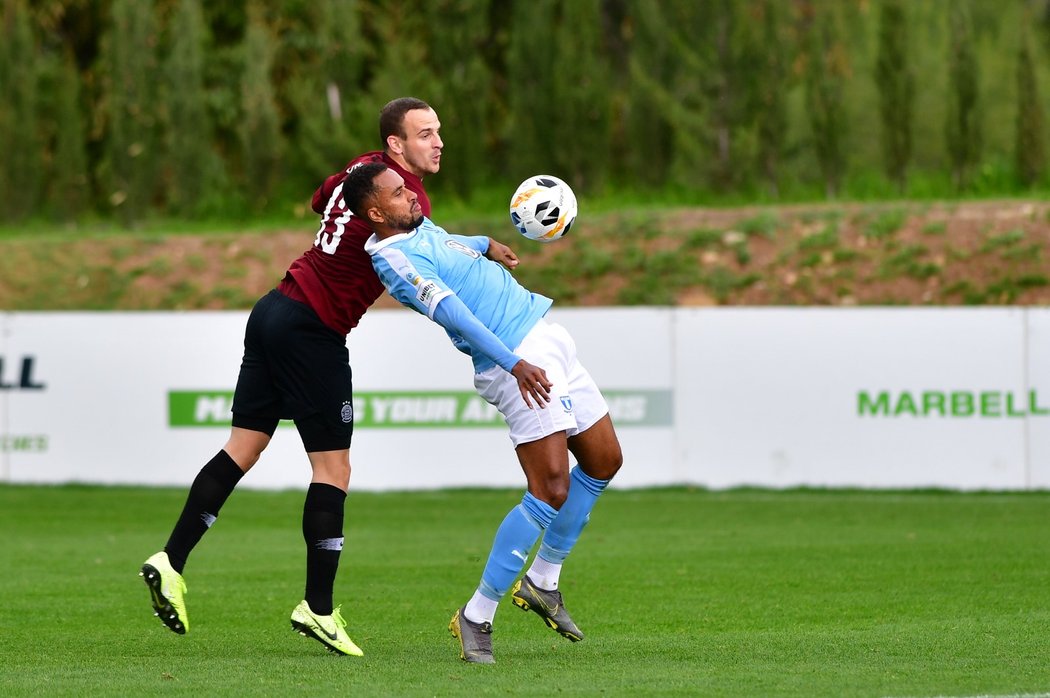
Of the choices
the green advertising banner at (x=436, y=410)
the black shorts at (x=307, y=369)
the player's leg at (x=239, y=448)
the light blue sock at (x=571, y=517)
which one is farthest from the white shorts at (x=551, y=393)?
the green advertising banner at (x=436, y=410)

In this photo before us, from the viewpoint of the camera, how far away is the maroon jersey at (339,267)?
6207 millimetres

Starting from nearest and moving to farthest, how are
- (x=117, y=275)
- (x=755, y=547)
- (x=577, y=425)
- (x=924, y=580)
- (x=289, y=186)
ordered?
(x=577, y=425) → (x=924, y=580) → (x=755, y=547) → (x=117, y=275) → (x=289, y=186)

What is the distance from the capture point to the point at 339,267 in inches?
246

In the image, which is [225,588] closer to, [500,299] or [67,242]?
[500,299]

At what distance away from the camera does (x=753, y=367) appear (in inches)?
583

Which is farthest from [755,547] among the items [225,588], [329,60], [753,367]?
[329,60]

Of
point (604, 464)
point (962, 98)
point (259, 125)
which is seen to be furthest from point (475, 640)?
point (259, 125)

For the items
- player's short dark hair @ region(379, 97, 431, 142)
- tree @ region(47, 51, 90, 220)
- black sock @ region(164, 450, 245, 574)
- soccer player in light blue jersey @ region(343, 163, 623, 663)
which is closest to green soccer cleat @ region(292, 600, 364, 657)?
soccer player in light blue jersey @ region(343, 163, 623, 663)

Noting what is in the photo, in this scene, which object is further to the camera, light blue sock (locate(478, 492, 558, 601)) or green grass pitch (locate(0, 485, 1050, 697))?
light blue sock (locate(478, 492, 558, 601))

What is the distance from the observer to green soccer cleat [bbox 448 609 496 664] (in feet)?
19.0

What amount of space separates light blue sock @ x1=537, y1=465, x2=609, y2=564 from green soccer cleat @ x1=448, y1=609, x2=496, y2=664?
49 centimetres

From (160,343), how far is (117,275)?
7.62 metres

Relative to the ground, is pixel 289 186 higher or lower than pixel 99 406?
higher

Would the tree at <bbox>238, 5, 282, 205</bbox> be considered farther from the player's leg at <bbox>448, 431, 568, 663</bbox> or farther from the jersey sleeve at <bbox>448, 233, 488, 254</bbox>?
the player's leg at <bbox>448, 431, 568, 663</bbox>
